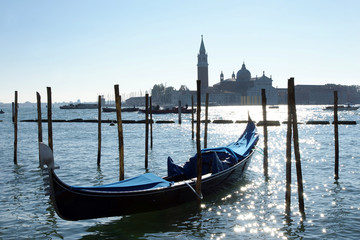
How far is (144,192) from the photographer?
7742 mm

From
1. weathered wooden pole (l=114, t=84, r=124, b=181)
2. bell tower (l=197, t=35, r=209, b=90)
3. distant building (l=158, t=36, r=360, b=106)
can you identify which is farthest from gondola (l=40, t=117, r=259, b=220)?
bell tower (l=197, t=35, r=209, b=90)

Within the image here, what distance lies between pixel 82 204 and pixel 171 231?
1.85 m

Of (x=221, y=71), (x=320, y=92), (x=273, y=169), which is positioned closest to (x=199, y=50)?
(x=221, y=71)

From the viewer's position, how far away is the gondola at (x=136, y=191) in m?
6.86

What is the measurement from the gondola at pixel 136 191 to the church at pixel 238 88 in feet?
413

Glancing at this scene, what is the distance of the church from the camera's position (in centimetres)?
13650

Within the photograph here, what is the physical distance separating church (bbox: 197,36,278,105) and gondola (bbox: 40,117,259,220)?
126 metres

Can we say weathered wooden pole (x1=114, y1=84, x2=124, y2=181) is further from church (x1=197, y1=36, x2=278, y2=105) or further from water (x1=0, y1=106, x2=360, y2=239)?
church (x1=197, y1=36, x2=278, y2=105)

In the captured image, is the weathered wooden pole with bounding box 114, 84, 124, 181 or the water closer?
the water

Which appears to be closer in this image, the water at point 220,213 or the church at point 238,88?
the water at point 220,213

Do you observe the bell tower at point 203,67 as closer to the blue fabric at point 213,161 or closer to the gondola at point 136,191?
the blue fabric at point 213,161

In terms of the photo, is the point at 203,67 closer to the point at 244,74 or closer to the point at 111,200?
the point at 244,74

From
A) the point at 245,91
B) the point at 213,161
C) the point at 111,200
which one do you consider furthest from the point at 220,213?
the point at 245,91

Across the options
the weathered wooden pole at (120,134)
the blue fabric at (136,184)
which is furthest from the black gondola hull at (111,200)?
the weathered wooden pole at (120,134)
